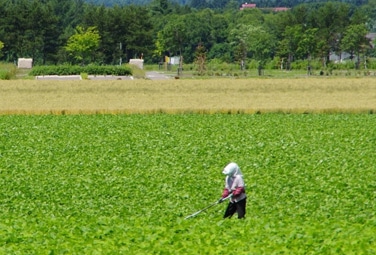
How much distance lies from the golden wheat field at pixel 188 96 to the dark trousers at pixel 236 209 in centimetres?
3230

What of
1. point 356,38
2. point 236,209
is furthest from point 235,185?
point 356,38

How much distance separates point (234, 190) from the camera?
24172mm

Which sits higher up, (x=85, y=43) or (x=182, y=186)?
(x=85, y=43)

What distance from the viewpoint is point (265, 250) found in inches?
773

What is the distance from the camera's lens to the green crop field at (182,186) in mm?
20984

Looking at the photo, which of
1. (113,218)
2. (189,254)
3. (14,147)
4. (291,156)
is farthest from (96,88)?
(189,254)

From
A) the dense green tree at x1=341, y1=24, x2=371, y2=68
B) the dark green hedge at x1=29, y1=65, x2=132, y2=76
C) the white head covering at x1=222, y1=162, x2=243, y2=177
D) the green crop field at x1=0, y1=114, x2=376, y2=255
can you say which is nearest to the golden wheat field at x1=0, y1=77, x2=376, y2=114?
the green crop field at x1=0, y1=114, x2=376, y2=255

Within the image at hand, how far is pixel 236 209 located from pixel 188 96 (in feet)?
151

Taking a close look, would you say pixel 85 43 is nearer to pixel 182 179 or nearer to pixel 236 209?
pixel 182 179

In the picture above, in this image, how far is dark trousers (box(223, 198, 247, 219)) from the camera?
2456cm

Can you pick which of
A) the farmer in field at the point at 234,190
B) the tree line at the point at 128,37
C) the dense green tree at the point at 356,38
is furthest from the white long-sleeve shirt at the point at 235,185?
the dense green tree at the point at 356,38

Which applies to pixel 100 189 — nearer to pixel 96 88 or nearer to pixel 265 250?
pixel 265 250

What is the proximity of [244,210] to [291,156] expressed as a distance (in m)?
11.3

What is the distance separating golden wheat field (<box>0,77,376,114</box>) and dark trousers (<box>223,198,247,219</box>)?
32.3m
